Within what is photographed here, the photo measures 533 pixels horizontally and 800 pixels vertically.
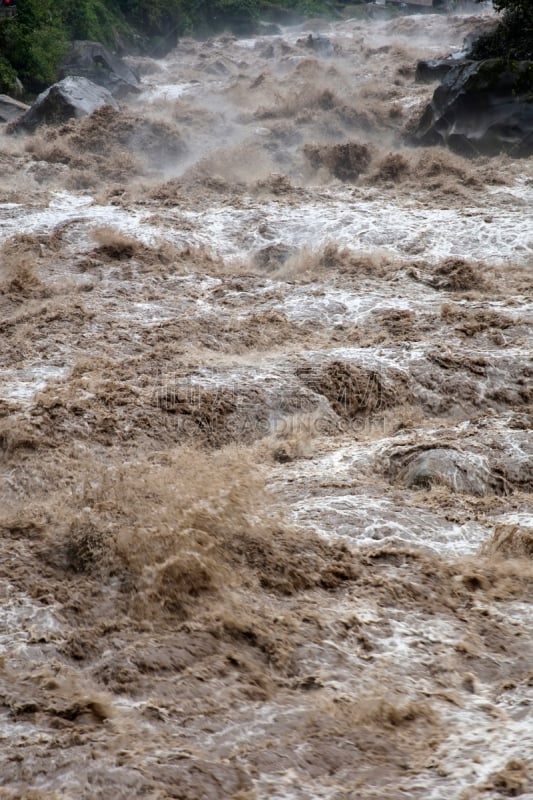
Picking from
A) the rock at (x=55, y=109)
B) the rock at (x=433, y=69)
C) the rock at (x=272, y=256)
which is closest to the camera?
the rock at (x=272, y=256)

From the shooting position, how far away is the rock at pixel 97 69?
89.6 feet

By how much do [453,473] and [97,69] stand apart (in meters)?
26.1

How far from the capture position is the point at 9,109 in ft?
71.8

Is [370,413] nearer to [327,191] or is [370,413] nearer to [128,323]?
[128,323]

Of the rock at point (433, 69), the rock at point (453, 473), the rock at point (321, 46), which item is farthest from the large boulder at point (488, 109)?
the rock at point (321, 46)

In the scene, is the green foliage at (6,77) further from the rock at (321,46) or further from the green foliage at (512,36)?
the green foliage at (512,36)

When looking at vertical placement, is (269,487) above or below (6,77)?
below

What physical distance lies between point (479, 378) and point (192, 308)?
3.77 metres

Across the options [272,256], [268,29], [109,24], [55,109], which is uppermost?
[268,29]

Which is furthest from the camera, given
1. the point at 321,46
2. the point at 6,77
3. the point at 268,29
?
the point at 268,29

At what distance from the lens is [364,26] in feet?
131

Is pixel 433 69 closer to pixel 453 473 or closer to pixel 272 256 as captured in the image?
pixel 272 256

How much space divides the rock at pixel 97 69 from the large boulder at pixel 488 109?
14313 mm

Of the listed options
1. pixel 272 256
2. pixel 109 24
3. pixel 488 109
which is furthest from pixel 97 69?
pixel 272 256
